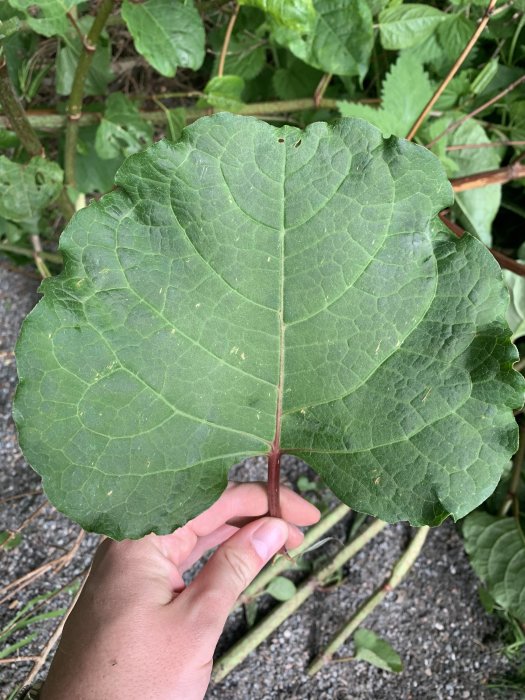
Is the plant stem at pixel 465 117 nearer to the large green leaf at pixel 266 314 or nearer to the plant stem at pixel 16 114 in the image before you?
the large green leaf at pixel 266 314

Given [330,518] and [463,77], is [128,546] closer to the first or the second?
[330,518]

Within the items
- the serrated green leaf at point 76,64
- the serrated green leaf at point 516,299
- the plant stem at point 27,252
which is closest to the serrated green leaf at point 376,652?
the serrated green leaf at point 516,299

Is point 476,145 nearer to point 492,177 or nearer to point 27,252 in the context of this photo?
point 492,177

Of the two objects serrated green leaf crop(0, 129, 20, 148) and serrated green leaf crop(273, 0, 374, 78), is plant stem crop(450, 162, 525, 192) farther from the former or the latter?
serrated green leaf crop(0, 129, 20, 148)

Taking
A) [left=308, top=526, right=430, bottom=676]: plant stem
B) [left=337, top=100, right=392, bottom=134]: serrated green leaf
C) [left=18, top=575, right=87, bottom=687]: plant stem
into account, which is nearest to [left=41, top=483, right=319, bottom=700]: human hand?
[left=18, top=575, right=87, bottom=687]: plant stem

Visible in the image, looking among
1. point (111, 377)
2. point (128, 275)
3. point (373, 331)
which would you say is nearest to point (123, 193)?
point (128, 275)
